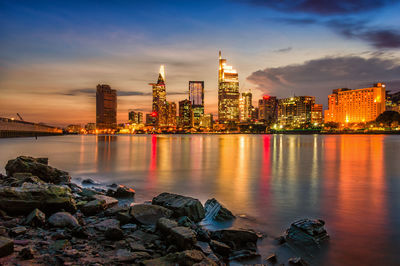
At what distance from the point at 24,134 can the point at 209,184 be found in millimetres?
171989

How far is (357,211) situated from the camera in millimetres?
11891

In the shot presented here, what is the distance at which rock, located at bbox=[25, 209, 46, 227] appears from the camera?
7918 millimetres

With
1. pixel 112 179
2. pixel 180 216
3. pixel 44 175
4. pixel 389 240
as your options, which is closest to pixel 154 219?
pixel 180 216

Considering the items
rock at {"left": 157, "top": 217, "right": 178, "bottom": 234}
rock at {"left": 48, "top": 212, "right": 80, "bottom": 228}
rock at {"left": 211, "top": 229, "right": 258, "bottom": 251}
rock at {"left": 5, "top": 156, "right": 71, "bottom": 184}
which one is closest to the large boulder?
rock at {"left": 48, "top": 212, "right": 80, "bottom": 228}

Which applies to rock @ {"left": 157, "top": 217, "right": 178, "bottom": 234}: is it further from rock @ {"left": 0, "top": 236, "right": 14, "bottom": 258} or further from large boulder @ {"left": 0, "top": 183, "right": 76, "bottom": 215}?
large boulder @ {"left": 0, "top": 183, "right": 76, "bottom": 215}

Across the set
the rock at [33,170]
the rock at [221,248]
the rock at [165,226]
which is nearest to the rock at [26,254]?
the rock at [165,226]

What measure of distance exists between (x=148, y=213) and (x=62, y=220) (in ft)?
8.41

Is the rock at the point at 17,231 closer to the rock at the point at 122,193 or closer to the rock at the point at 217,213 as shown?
the rock at the point at 217,213

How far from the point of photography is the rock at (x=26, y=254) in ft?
18.7

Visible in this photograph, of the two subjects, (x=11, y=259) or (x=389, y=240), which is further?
(x=389, y=240)

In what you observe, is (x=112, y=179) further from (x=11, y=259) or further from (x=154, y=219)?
(x=11, y=259)

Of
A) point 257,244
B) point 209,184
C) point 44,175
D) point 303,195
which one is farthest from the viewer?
point 209,184

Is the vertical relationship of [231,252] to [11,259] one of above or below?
below

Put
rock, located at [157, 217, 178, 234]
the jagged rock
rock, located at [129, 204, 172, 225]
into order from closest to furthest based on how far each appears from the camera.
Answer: rock, located at [157, 217, 178, 234] → rock, located at [129, 204, 172, 225] → the jagged rock
